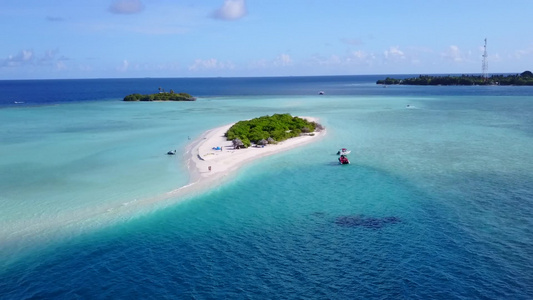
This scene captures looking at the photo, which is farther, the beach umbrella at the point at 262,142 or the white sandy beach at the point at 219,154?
the beach umbrella at the point at 262,142

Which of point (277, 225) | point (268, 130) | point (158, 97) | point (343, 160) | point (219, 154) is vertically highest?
point (158, 97)

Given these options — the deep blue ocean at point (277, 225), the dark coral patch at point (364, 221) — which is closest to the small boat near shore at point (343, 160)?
the deep blue ocean at point (277, 225)

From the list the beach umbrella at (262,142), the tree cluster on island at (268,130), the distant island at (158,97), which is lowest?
the beach umbrella at (262,142)

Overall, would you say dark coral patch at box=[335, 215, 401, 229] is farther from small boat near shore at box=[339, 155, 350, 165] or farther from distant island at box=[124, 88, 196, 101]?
distant island at box=[124, 88, 196, 101]

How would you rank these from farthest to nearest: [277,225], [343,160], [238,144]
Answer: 1. [238,144]
2. [343,160]
3. [277,225]

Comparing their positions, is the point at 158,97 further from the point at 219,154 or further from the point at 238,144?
the point at 219,154

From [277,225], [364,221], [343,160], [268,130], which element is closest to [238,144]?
[268,130]

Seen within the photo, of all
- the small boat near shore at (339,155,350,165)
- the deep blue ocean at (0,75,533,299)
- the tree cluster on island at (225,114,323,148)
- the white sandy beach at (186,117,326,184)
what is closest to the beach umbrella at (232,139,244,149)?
the tree cluster on island at (225,114,323,148)

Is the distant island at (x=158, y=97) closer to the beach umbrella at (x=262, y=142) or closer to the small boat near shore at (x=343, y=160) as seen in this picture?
the beach umbrella at (x=262, y=142)
